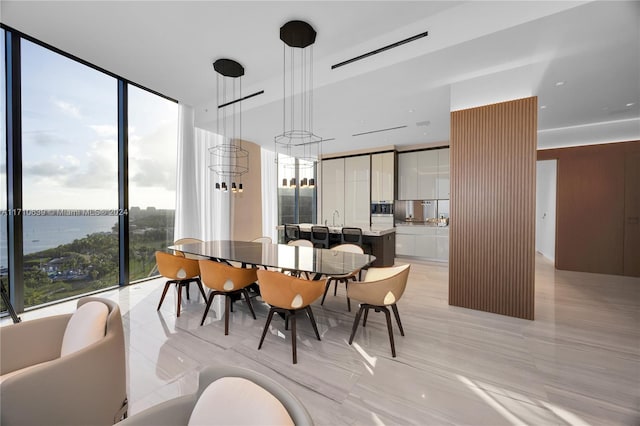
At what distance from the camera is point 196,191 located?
4.95 metres

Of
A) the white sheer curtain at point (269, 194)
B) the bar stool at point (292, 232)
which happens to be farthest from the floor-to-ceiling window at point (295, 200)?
the bar stool at point (292, 232)

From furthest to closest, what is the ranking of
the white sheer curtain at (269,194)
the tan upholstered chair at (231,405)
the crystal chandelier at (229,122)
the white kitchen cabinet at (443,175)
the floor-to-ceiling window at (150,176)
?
the white sheer curtain at (269,194) → the white kitchen cabinet at (443,175) → the floor-to-ceiling window at (150,176) → the crystal chandelier at (229,122) → the tan upholstered chair at (231,405)

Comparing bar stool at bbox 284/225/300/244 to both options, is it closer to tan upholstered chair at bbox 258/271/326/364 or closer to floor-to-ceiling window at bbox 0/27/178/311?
floor-to-ceiling window at bbox 0/27/178/311

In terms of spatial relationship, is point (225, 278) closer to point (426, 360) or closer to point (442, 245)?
point (426, 360)

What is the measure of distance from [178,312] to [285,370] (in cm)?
175

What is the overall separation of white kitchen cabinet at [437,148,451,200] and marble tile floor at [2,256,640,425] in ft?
10.9

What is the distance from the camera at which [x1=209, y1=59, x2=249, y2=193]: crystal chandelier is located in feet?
11.6

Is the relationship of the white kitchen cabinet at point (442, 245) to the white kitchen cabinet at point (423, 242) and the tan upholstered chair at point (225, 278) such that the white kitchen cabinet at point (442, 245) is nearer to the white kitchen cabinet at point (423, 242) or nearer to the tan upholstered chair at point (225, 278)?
the white kitchen cabinet at point (423, 242)

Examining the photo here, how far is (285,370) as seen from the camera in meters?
2.04

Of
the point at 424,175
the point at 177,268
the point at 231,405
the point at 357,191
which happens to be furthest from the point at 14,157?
the point at 424,175

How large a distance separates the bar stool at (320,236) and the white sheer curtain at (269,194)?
2.25 metres

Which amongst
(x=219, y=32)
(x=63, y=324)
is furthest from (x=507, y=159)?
(x=63, y=324)

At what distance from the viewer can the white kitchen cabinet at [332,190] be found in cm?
752

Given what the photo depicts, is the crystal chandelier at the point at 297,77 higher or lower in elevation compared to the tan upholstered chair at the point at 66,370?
higher
